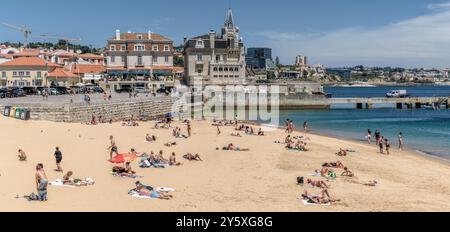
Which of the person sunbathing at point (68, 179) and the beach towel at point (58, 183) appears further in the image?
the person sunbathing at point (68, 179)

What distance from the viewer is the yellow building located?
72312 mm

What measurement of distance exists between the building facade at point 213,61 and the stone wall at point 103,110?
1224 inches

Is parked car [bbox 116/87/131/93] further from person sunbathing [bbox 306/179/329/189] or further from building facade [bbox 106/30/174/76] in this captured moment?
person sunbathing [bbox 306/179/329/189]

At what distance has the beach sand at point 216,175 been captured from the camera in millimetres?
15254

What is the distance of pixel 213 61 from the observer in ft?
299

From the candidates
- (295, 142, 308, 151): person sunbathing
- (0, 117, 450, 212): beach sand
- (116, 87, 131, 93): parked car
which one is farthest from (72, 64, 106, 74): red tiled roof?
(295, 142, 308, 151): person sunbathing

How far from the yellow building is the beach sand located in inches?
1616

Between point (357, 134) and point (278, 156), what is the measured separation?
19.1 metres


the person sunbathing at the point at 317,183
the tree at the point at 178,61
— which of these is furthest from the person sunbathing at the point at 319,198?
the tree at the point at 178,61

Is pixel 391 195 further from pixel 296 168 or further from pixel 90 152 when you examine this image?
pixel 90 152

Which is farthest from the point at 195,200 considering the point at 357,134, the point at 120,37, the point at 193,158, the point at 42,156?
the point at 120,37

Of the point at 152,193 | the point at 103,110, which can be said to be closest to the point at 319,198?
the point at 152,193

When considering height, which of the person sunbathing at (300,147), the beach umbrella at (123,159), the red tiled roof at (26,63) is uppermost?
the red tiled roof at (26,63)

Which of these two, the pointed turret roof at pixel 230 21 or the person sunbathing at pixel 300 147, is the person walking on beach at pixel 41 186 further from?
the pointed turret roof at pixel 230 21
